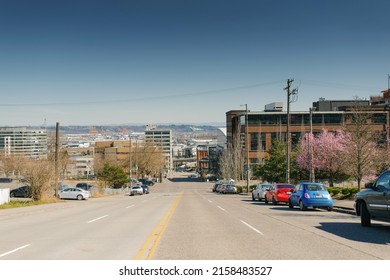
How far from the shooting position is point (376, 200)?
15438mm

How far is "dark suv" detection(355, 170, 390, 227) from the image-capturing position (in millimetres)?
14812

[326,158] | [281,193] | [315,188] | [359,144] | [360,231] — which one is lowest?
[360,231]

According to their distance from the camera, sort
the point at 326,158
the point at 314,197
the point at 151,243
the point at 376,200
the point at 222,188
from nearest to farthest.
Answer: the point at 151,243 → the point at 376,200 → the point at 314,197 → the point at 326,158 → the point at 222,188

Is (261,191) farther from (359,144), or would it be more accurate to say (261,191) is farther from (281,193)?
(359,144)

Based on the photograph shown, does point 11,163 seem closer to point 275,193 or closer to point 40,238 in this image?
point 275,193

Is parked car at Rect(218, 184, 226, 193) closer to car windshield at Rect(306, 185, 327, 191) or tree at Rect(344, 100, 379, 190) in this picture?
tree at Rect(344, 100, 379, 190)

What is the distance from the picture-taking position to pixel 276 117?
4375 inches

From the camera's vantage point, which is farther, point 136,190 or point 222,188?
Result: point 136,190

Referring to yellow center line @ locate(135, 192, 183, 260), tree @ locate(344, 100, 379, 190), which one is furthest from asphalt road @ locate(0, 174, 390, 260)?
tree @ locate(344, 100, 379, 190)

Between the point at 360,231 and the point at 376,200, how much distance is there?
1.17 m

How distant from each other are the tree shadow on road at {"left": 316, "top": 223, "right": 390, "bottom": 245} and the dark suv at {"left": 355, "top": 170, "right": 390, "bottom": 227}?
46 cm

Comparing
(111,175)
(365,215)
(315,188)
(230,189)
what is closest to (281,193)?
(315,188)
